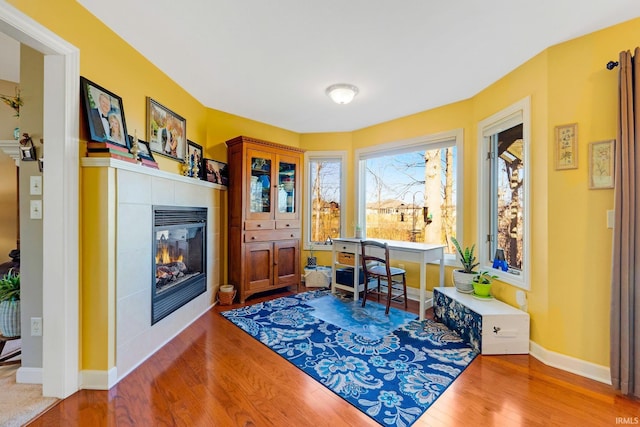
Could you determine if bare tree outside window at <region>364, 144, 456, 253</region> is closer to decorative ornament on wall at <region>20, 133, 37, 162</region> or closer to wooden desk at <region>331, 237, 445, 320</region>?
wooden desk at <region>331, 237, 445, 320</region>

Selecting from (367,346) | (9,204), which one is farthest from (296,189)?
(9,204)

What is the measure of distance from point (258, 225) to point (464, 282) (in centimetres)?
244

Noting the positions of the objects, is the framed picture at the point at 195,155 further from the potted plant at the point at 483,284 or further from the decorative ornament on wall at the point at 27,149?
the potted plant at the point at 483,284

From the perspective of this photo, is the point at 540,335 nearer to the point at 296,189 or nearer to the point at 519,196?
the point at 519,196

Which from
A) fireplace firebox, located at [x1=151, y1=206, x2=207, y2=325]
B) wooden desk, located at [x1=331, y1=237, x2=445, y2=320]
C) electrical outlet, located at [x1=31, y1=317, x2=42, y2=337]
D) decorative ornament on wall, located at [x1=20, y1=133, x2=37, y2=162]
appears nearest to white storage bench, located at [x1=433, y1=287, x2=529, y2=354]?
wooden desk, located at [x1=331, y1=237, x2=445, y2=320]

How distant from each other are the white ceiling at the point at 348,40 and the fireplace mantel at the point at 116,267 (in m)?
1.03

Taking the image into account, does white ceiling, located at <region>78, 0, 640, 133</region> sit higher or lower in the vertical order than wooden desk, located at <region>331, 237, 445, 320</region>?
higher

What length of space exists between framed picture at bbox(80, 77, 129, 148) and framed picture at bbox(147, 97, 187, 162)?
363mm

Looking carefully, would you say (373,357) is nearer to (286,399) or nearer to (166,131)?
(286,399)

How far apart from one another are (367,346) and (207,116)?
322 centimetres

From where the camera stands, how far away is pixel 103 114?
1.78 metres

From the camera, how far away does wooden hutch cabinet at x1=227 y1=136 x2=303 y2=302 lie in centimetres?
323

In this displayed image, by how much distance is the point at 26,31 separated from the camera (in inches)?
53.5
